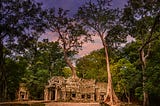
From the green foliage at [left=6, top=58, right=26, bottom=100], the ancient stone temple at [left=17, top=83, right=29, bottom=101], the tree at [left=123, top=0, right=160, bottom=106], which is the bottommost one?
the ancient stone temple at [left=17, top=83, right=29, bottom=101]

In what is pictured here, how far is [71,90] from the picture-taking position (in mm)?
43375

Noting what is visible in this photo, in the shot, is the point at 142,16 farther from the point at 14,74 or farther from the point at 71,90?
the point at 14,74

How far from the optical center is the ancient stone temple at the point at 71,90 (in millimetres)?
43188

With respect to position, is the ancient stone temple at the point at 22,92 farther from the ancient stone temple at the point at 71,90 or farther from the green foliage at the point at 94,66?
the green foliage at the point at 94,66

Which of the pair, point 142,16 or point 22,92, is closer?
point 142,16

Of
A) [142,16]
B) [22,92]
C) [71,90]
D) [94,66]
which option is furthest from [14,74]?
[142,16]

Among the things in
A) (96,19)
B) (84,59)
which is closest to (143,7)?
(96,19)

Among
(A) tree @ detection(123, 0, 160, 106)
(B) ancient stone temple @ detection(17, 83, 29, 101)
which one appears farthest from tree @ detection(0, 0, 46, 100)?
(B) ancient stone temple @ detection(17, 83, 29, 101)

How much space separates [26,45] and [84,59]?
114ft

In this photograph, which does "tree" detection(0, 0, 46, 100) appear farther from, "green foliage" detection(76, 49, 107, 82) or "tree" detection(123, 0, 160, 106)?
"green foliage" detection(76, 49, 107, 82)

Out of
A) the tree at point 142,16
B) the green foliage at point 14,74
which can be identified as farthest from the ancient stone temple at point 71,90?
the tree at point 142,16

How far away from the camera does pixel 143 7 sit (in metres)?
21.8

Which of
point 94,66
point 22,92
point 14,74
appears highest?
point 94,66

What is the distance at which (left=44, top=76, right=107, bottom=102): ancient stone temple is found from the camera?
43.2 meters
